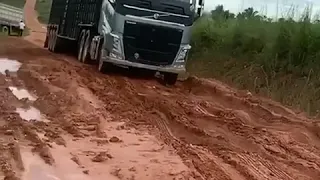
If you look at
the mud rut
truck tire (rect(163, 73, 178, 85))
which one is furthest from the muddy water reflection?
truck tire (rect(163, 73, 178, 85))

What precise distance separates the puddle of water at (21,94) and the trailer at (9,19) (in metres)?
26.1

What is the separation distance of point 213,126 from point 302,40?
6354 mm

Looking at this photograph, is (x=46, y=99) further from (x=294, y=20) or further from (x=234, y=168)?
(x=294, y=20)

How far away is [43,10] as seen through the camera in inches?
2611

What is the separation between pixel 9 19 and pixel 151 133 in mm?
30466

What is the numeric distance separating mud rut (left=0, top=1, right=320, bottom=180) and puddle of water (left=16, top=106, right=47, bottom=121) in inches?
5.5

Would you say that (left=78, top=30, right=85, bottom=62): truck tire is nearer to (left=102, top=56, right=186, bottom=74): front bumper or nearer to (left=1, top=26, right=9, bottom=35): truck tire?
(left=102, top=56, right=186, bottom=74): front bumper

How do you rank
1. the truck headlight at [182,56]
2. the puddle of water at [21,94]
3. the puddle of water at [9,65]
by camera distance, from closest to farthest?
the puddle of water at [21,94] < the truck headlight at [182,56] < the puddle of water at [9,65]

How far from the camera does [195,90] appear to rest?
1570 centimetres

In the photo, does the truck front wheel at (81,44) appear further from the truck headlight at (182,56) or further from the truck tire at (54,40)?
the truck headlight at (182,56)

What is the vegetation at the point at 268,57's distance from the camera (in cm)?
1475

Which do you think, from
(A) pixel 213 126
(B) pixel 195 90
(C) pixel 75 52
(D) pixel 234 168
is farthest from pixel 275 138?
(C) pixel 75 52

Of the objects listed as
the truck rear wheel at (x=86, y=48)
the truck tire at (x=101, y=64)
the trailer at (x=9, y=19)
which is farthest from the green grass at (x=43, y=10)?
the truck tire at (x=101, y=64)

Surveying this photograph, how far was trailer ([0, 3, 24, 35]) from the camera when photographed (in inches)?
1492
